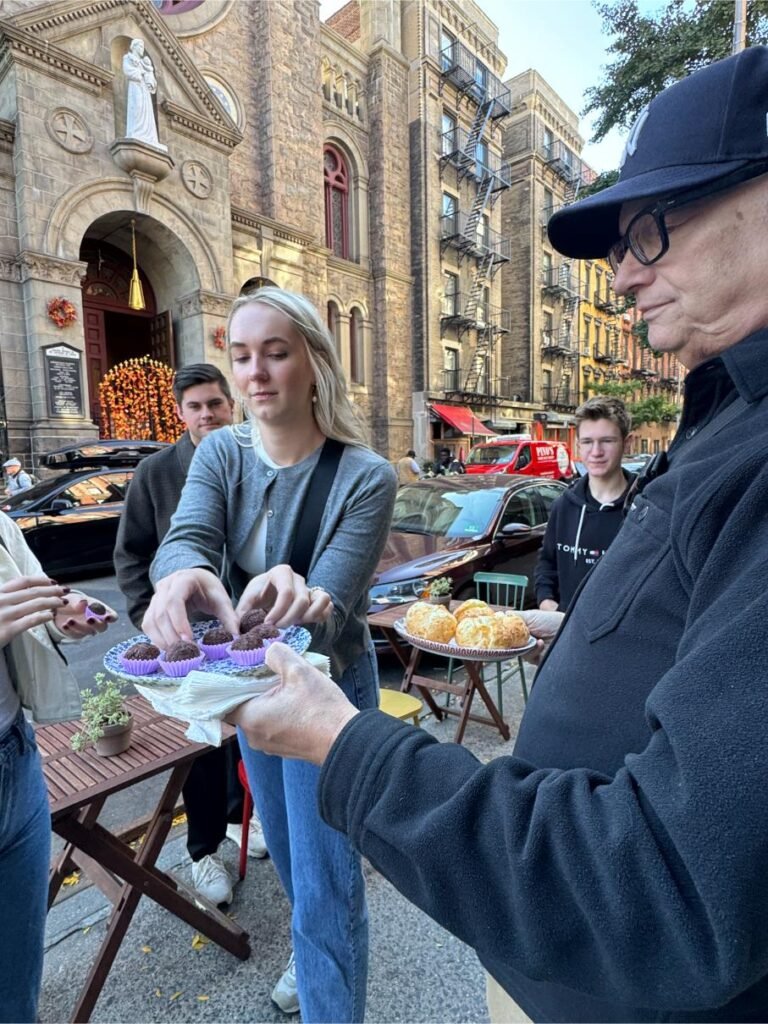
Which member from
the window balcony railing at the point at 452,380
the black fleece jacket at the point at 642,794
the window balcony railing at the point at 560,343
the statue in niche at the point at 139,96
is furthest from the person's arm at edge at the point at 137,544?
the window balcony railing at the point at 560,343

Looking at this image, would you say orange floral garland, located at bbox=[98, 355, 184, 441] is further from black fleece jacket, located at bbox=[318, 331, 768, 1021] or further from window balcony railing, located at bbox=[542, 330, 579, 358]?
window balcony railing, located at bbox=[542, 330, 579, 358]

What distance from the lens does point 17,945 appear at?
153cm

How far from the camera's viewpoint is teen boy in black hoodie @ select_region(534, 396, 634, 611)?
3.56m

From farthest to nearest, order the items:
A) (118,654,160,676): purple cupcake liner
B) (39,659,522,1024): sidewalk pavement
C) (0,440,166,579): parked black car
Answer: (0,440,166,579): parked black car
(39,659,522,1024): sidewalk pavement
(118,654,160,676): purple cupcake liner

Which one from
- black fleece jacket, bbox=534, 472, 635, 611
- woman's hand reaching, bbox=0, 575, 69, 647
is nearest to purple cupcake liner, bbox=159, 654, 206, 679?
woman's hand reaching, bbox=0, 575, 69, 647

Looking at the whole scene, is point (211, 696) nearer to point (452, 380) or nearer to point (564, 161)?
point (452, 380)

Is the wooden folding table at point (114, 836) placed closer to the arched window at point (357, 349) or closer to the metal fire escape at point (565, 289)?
the arched window at point (357, 349)

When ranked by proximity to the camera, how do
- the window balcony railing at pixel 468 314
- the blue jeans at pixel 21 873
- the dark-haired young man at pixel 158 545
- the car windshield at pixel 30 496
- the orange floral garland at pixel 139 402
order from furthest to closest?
the window balcony railing at pixel 468 314
the orange floral garland at pixel 139 402
the car windshield at pixel 30 496
the dark-haired young man at pixel 158 545
the blue jeans at pixel 21 873

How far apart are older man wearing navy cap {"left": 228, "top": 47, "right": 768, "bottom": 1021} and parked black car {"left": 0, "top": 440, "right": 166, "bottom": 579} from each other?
796 centimetres

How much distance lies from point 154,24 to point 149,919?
57.9ft

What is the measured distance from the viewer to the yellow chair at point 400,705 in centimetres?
317

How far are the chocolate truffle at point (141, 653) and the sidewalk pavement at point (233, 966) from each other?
5.30ft

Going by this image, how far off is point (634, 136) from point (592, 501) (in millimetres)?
2950

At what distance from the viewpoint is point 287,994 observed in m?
2.00
